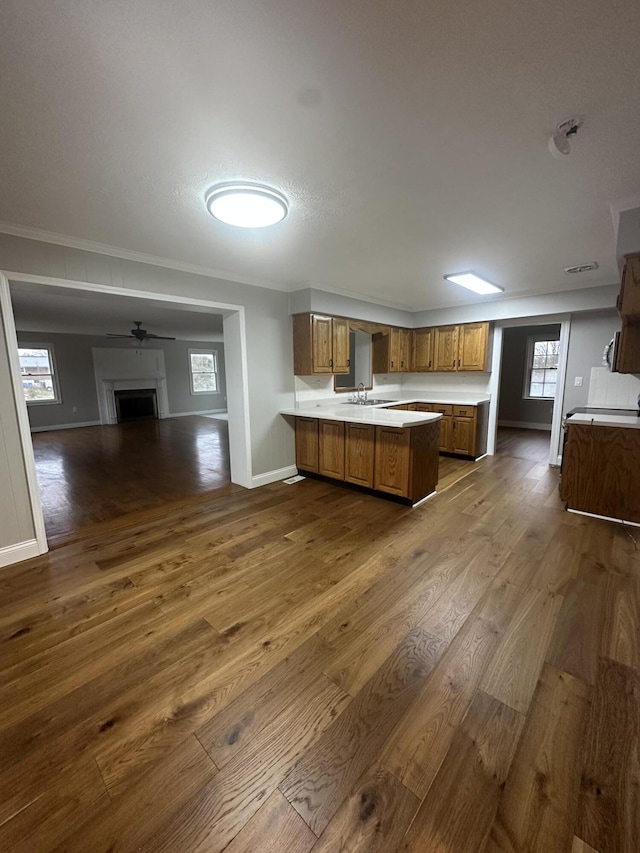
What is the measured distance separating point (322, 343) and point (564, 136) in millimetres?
3102

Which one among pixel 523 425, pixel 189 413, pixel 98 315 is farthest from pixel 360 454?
pixel 189 413

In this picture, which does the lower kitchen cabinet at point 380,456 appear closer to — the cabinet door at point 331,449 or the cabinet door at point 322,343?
the cabinet door at point 331,449

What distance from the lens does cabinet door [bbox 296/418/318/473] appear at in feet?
14.7

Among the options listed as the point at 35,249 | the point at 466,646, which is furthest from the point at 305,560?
the point at 35,249

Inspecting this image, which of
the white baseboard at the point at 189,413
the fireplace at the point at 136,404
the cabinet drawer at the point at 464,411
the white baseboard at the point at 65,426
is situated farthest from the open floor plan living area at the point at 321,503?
the white baseboard at the point at 189,413

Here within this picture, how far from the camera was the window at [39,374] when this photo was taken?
8086 mm

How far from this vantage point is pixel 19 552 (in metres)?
2.68

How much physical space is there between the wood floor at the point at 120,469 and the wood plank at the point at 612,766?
12.3ft

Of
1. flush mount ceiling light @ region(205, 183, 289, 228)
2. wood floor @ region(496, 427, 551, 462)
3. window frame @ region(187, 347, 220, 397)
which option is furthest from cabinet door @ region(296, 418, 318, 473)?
window frame @ region(187, 347, 220, 397)

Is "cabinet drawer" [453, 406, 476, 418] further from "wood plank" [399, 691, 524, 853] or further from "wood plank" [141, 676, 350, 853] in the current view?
"wood plank" [141, 676, 350, 853]

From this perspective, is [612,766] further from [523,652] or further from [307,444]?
[307,444]

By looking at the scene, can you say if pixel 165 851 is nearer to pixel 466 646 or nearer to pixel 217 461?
pixel 466 646

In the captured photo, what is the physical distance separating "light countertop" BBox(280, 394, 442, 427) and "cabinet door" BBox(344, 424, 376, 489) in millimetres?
150

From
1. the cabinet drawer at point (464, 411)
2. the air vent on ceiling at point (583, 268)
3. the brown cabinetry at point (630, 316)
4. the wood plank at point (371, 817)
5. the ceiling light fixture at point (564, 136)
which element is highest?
the air vent on ceiling at point (583, 268)
